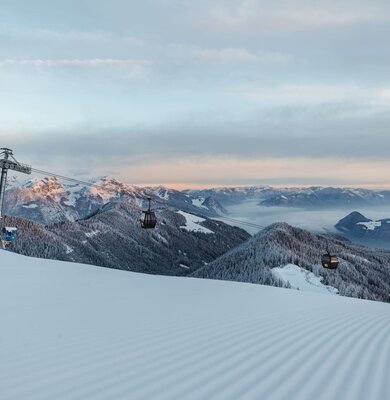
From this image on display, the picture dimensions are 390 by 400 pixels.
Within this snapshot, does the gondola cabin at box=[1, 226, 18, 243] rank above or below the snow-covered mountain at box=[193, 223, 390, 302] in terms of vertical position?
above

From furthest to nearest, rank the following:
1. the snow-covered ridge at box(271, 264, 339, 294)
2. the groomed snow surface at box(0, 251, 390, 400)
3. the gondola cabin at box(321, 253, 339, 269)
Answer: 1. the snow-covered ridge at box(271, 264, 339, 294)
2. the gondola cabin at box(321, 253, 339, 269)
3. the groomed snow surface at box(0, 251, 390, 400)

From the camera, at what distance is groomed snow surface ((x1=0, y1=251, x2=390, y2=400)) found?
7.07 metres

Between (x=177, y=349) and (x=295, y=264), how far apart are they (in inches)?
4673

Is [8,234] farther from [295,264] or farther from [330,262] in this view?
[295,264]

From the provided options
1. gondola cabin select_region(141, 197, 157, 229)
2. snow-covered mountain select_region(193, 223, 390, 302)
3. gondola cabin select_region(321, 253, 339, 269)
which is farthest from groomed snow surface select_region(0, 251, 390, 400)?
snow-covered mountain select_region(193, 223, 390, 302)

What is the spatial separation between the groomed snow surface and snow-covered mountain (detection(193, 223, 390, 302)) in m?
97.7

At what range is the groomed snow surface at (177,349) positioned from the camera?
7.07 metres

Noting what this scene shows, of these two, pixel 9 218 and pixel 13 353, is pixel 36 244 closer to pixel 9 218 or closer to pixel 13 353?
pixel 9 218

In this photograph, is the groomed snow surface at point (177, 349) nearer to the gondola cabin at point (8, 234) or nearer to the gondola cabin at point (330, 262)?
the gondola cabin at point (8, 234)

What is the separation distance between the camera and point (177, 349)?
9.44 meters

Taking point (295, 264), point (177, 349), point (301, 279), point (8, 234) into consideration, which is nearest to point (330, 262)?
point (8, 234)

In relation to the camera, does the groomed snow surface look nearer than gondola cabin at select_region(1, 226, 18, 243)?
Yes

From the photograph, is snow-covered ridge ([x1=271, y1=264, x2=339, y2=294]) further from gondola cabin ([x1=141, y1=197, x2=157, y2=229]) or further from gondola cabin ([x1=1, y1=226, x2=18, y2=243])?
gondola cabin ([x1=1, y1=226, x2=18, y2=243])

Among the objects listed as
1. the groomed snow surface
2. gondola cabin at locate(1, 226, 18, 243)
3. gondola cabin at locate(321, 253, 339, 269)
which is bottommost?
gondola cabin at locate(321, 253, 339, 269)
